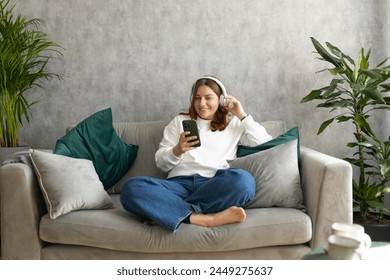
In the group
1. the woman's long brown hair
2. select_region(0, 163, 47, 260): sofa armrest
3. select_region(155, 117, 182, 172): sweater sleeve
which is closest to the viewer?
select_region(0, 163, 47, 260): sofa armrest

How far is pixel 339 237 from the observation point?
4.21ft

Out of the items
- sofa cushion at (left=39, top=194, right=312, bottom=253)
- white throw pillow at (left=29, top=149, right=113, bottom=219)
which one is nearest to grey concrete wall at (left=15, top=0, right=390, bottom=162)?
white throw pillow at (left=29, top=149, right=113, bottom=219)

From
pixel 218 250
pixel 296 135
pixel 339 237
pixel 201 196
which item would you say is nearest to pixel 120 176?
pixel 201 196

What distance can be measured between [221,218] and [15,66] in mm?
1628

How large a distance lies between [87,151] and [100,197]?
0.40 m

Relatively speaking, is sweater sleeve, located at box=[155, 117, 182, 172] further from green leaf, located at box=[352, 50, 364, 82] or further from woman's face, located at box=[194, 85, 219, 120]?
green leaf, located at box=[352, 50, 364, 82]

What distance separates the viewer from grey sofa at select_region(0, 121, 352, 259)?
2.29 m

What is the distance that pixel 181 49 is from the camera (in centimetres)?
334

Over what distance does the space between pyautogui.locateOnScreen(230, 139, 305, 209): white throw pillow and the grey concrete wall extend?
78cm

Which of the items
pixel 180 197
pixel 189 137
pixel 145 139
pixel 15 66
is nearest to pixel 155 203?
pixel 180 197

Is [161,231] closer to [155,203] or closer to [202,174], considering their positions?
[155,203]

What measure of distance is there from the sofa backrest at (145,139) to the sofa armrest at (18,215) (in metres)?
0.62

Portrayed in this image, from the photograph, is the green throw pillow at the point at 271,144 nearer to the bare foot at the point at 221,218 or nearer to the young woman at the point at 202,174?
the young woman at the point at 202,174
